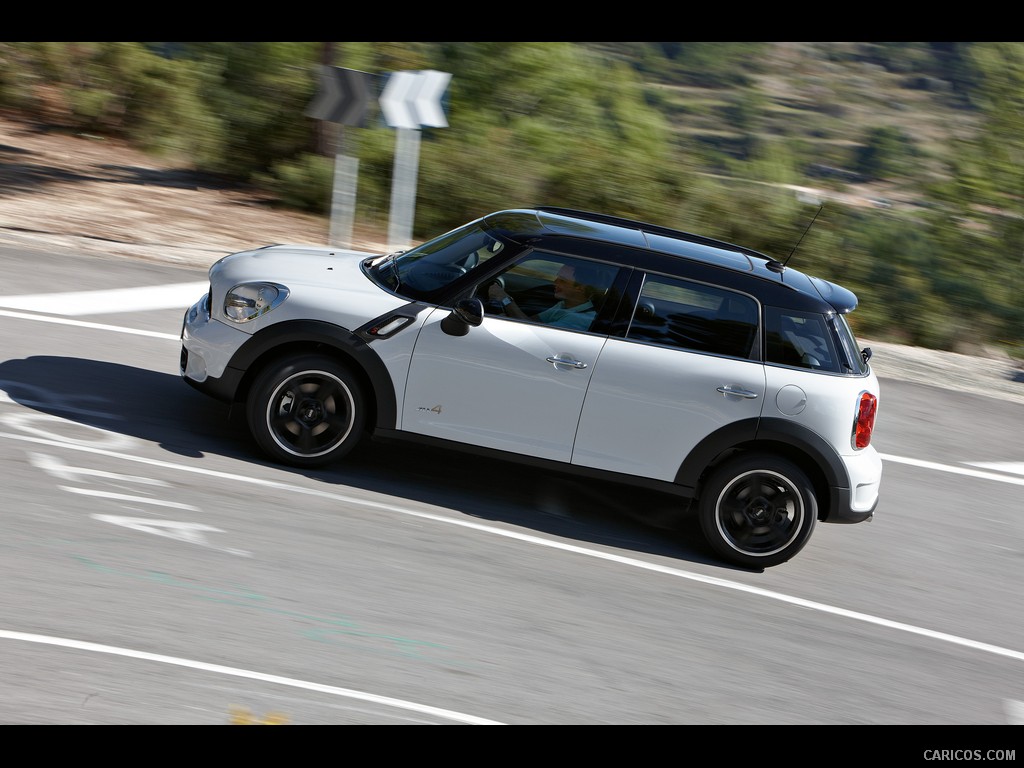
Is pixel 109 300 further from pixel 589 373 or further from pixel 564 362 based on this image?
pixel 589 373

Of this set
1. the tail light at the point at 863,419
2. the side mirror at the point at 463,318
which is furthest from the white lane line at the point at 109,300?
the tail light at the point at 863,419

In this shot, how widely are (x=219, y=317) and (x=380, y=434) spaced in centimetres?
121

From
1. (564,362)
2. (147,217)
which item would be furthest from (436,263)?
(147,217)

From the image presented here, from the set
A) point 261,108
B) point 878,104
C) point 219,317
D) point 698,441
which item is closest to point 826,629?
point 698,441

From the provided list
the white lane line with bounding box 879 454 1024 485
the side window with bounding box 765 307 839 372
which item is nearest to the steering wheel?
the side window with bounding box 765 307 839 372

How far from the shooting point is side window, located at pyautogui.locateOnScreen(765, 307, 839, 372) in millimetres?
6398

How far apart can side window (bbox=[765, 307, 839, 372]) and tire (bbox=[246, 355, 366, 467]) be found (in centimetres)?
247

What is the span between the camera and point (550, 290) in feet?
21.1

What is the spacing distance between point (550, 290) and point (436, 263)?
2.55 feet

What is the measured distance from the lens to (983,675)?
19.1 feet

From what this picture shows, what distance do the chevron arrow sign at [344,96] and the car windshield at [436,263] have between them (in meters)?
4.58

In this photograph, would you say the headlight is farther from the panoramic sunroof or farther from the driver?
the panoramic sunroof

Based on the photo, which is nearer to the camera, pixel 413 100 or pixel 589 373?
pixel 589 373
